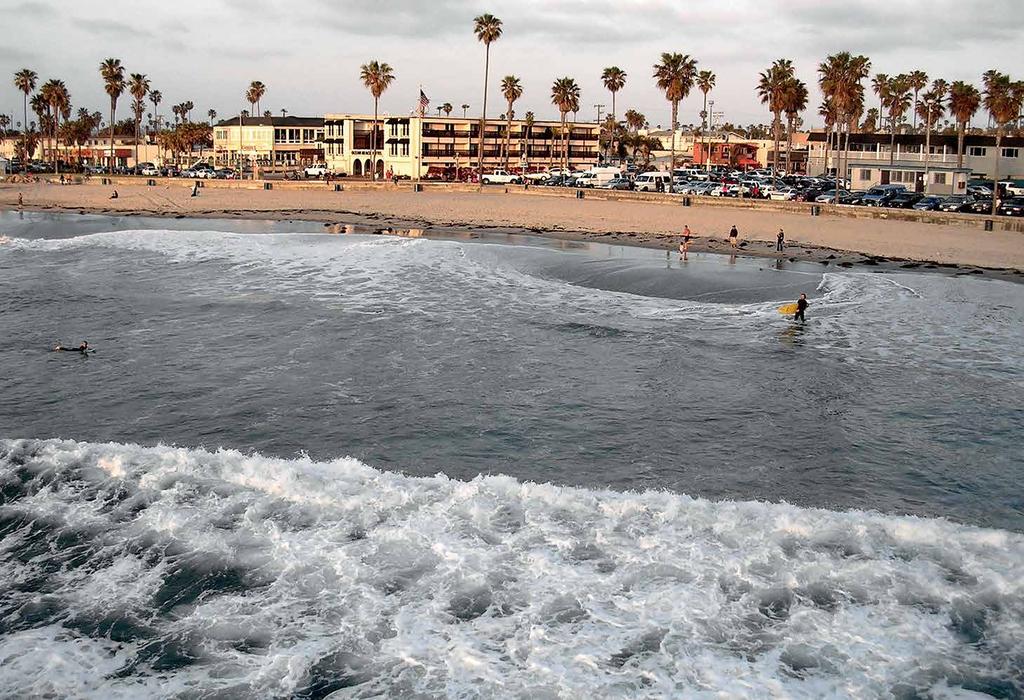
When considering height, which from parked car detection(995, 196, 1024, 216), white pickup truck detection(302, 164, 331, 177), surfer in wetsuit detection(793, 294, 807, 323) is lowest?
surfer in wetsuit detection(793, 294, 807, 323)

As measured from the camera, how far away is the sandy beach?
45.8 m

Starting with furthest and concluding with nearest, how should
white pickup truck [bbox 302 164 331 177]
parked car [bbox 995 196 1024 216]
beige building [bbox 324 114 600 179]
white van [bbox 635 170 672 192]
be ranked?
beige building [bbox 324 114 600 179] → white pickup truck [bbox 302 164 331 177] → white van [bbox 635 170 672 192] → parked car [bbox 995 196 1024 216]

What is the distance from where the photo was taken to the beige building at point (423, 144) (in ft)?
366

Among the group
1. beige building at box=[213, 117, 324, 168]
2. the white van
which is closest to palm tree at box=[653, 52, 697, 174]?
the white van

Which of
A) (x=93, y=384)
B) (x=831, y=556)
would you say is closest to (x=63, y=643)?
(x=831, y=556)

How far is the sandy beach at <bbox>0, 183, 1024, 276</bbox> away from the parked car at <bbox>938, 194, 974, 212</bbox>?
7.00m

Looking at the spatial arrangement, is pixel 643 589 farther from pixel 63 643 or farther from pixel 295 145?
pixel 295 145

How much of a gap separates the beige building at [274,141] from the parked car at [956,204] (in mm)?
90255

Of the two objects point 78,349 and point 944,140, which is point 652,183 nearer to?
point 944,140

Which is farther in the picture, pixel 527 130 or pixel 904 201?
pixel 527 130

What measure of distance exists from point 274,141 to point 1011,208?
103m

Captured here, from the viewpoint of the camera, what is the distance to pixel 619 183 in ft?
269

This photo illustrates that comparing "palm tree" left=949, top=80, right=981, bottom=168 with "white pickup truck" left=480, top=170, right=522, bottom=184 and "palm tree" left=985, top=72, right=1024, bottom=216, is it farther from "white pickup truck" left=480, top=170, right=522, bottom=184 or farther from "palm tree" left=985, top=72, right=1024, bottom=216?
"white pickup truck" left=480, top=170, right=522, bottom=184

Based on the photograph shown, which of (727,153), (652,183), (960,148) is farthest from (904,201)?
(727,153)
